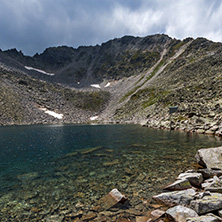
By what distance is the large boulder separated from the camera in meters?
12.7

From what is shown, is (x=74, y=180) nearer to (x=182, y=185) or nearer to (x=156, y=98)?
(x=182, y=185)

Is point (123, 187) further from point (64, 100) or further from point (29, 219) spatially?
point (64, 100)

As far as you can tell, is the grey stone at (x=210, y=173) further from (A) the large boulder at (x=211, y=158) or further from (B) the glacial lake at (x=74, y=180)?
(B) the glacial lake at (x=74, y=180)

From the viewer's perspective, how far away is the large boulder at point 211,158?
1273cm

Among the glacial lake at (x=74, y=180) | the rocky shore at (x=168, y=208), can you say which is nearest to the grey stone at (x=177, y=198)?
the rocky shore at (x=168, y=208)

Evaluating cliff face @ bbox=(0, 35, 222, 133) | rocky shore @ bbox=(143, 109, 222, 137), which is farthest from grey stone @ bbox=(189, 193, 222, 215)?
cliff face @ bbox=(0, 35, 222, 133)

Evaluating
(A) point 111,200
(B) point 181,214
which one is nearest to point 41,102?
(A) point 111,200

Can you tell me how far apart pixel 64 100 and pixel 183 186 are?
132 m

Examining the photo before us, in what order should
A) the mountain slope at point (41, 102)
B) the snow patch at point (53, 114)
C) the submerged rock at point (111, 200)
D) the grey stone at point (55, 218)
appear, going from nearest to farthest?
the grey stone at point (55, 218) → the submerged rock at point (111, 200) → the mountain slope at point (41, 102) → the snow patch at point (53, 114)

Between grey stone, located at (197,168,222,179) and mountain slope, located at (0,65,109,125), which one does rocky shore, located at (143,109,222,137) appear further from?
mountain slope, located at (0,65,109,125)

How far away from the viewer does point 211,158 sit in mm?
13547

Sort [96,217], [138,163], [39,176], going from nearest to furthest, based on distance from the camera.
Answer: [96,217] → [39,176] → [138,163]

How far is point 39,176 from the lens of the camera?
12953 mm

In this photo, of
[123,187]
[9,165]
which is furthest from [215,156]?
[9,165]
